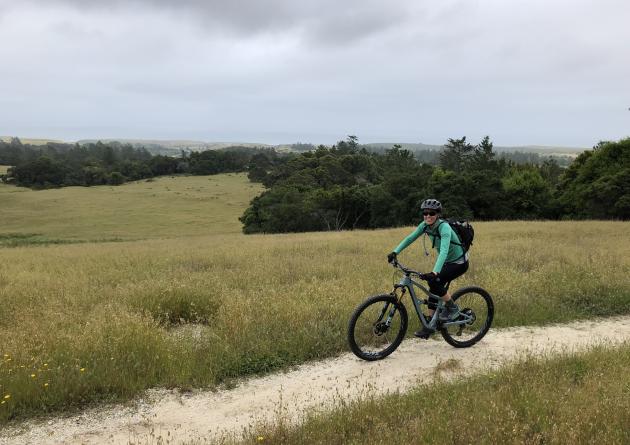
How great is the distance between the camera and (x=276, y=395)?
217 inches

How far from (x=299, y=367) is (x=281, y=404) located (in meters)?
1.09

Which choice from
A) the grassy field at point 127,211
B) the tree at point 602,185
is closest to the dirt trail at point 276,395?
the tree at point 602,185

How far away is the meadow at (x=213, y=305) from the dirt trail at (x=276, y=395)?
1.03ft

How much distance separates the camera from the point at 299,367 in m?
6.28

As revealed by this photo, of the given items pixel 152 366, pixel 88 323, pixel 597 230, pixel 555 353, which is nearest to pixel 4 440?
pixel 152 366

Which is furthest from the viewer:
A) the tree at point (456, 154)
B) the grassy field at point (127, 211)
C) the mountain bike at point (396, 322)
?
the tree at point (456, 154)

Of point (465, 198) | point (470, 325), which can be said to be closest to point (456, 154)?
point (465, 198)

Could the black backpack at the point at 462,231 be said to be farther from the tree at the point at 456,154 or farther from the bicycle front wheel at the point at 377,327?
the tree at the point at 456,154

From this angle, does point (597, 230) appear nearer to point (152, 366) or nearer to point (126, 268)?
point (126, 268)

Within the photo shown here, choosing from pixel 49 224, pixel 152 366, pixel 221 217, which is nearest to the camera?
pixel 152 366

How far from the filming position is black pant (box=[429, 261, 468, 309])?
6.72 metres

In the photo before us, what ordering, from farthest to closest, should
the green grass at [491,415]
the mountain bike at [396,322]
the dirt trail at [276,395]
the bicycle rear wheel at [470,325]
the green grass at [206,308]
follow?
the bicycle rear wheel at [470,325] → the mountain bike at [396,322] → the green grass at [206,308] → the dirt trail at [276,395] → the green grass at [491,415]

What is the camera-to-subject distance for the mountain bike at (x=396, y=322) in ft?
21.3

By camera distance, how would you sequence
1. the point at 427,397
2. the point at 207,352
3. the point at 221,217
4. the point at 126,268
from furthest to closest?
1. the point at 221,217
2. the point at 126,268
3. the point at 207,352
4. the point at 427,397
